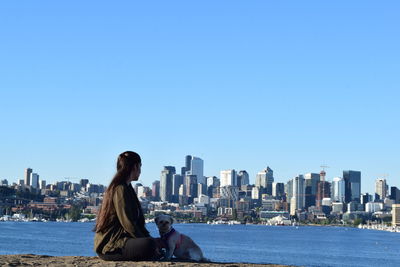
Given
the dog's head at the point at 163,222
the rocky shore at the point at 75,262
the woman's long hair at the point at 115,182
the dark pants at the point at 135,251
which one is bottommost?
the rocky shore at the point at 75,262

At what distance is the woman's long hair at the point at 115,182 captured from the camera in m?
10.2

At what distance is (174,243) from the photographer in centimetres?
1098

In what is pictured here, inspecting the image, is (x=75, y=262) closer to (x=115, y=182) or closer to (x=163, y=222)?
(x=163, y=222)

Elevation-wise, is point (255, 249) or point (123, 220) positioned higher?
point (123, 220)

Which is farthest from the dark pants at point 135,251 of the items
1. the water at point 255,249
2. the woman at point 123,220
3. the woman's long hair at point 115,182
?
the water at point 255,249

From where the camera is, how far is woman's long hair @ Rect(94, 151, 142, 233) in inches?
403

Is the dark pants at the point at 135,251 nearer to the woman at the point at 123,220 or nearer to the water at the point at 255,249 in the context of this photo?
the woman at the point at 123,220

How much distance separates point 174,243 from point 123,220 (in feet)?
3.59

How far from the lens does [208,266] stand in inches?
414

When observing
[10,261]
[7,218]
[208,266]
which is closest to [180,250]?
[208,266]

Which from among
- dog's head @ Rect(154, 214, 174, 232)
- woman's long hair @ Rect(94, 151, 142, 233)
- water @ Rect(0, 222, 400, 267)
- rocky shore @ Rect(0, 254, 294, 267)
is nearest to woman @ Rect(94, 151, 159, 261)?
woman's long hair @ Rect(94, 151, 142, 233)

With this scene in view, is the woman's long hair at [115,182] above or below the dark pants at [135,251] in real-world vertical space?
above

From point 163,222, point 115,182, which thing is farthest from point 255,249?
point 115,182

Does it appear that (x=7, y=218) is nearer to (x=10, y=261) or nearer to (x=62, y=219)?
(x=62, y=219)
